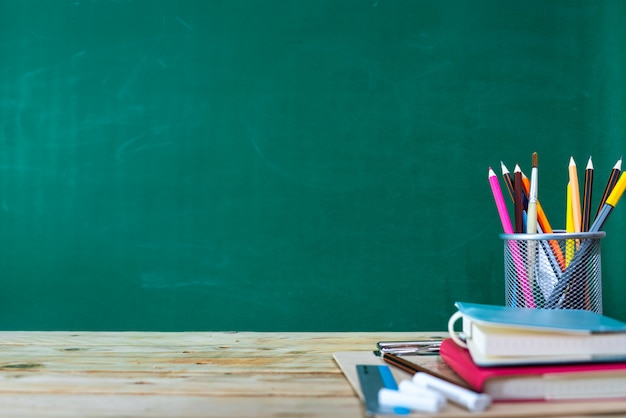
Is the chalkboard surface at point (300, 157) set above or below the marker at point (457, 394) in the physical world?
above

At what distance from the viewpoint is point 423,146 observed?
1.17 meters

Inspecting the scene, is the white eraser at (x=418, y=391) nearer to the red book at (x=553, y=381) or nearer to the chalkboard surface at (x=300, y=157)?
the red book at (x=553, y=381)

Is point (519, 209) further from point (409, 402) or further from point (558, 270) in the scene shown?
point (409, 402)

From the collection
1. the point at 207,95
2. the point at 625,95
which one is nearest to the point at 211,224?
the point at 207,95

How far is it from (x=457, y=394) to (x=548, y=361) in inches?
4.3

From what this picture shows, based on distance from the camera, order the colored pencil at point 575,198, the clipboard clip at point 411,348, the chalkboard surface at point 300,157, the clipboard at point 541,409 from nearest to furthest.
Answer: the clipboard at point 541,409 < the clipboard clip at point 411,348 < the colored pencil at point 575,198 < the chalkboard surface at point 300,157

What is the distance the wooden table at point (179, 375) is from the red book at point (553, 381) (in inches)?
1.2

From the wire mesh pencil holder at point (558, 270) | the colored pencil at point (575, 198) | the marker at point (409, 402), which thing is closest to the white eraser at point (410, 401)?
the marker at point (409, 402)

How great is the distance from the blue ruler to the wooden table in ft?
0.06

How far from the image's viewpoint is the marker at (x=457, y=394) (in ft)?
1.84

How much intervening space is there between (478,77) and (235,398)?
0.84m

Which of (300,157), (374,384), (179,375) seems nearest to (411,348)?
(374,384)

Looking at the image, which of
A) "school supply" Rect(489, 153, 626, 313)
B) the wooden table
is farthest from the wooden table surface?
"school supply" Rect(489, 153, 626, 313)

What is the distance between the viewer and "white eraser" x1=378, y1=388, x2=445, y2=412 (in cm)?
56
